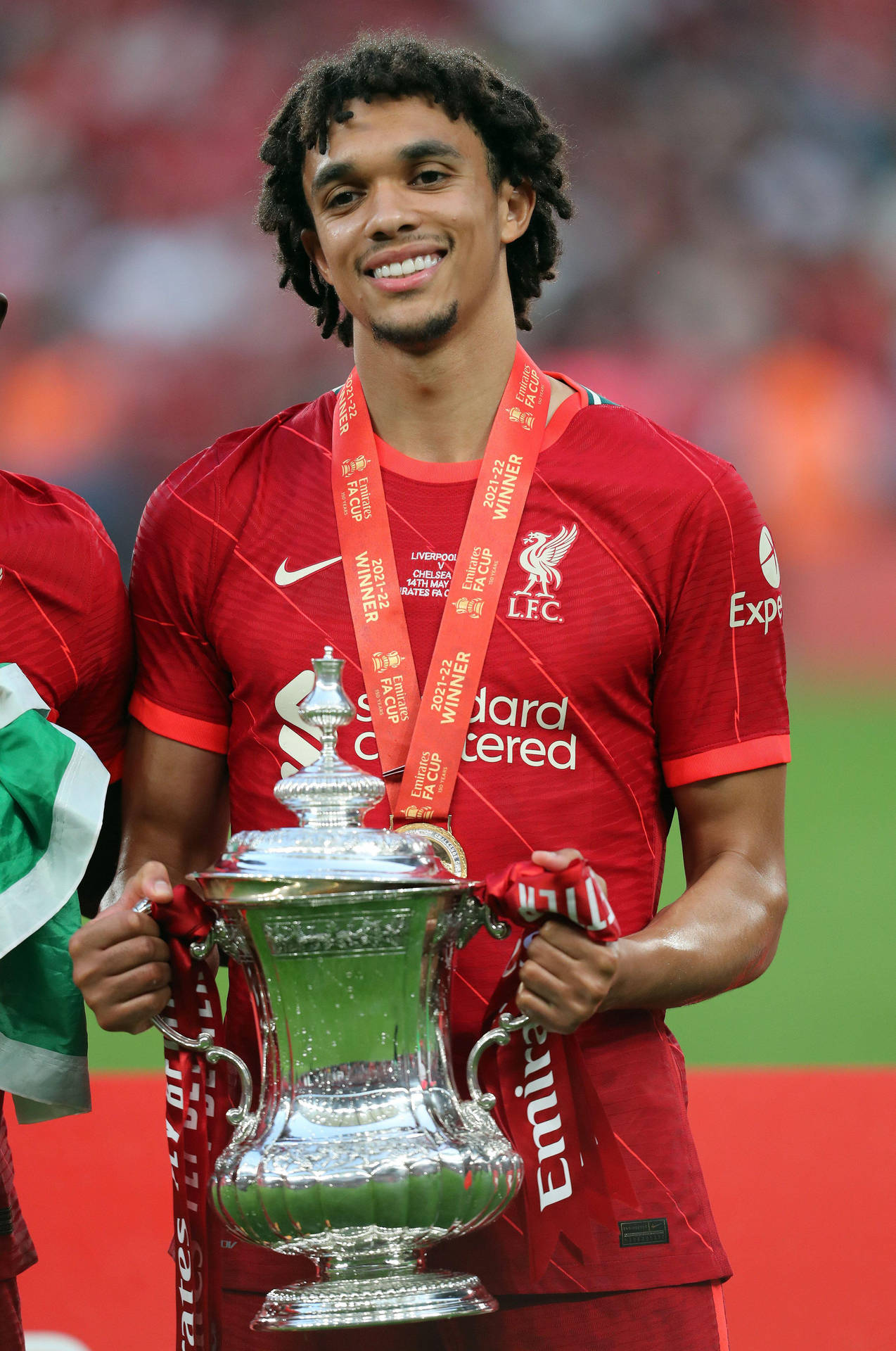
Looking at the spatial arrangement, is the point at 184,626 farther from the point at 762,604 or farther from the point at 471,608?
the point at 762,604

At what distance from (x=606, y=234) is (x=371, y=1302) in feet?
24.5

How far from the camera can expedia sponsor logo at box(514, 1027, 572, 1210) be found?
163cm

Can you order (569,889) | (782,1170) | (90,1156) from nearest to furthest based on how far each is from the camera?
(569,889)
(782,1170)
(90,1156)

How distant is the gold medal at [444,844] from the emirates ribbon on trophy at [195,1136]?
26cm

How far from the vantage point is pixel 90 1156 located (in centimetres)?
392

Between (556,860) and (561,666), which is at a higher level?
(561,666)

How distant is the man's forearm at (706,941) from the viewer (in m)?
1.63

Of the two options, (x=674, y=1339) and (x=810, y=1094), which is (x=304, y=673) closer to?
(x=674, y=1339)

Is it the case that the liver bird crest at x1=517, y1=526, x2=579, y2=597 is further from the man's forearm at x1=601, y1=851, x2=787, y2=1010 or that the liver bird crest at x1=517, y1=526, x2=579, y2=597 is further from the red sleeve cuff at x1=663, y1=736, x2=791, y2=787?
the man's forearm at x1=601, y1=851, x2=787, y2=1010

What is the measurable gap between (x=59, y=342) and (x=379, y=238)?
6607 millimetres

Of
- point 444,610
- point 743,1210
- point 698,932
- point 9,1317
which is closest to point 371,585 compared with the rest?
point 444,610

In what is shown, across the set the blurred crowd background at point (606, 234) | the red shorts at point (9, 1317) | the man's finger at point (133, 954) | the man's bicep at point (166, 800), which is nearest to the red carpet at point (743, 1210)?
the red shorts at point (9, 1317)

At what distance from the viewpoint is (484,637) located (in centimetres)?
179

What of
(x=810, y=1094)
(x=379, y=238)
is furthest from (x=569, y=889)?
(x=810, y=1094)
